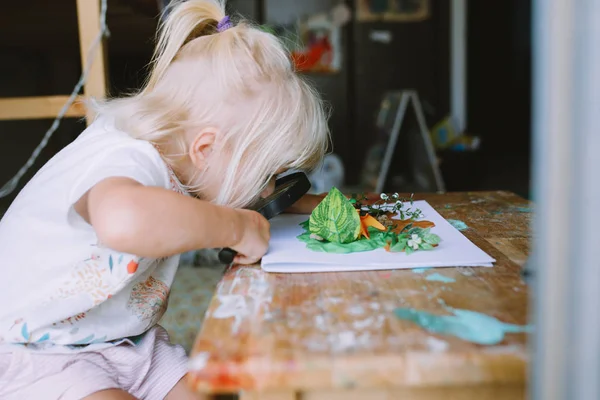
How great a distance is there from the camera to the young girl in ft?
2.37

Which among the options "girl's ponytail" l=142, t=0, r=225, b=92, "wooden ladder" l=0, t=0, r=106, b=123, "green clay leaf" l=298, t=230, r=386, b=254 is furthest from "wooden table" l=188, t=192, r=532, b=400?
"wooden ladder" l=0, t=0, r=106, b=123

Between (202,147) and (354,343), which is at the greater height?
(202,147)

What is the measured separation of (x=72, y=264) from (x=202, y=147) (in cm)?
25

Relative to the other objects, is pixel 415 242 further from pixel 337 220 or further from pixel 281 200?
pixel 281 200

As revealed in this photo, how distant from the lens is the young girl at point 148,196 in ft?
2.37

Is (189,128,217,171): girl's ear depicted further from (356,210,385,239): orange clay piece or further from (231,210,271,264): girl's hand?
(356,210,385,239): orange clay piece

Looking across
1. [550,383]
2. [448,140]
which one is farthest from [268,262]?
[448,140]

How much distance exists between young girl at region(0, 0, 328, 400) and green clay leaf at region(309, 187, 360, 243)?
0.09 m

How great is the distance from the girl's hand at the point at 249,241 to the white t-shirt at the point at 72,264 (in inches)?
4.9

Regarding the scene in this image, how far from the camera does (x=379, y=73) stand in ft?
14.3

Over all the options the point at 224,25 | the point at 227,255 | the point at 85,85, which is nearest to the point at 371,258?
the point at 227,255

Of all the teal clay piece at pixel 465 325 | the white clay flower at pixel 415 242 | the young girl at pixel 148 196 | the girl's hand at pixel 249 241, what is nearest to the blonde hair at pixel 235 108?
the young girl at pixel 148 196

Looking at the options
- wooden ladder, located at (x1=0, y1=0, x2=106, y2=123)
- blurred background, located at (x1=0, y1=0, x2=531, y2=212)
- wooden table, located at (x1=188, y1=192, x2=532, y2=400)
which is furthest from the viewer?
blurred background, located at (x1=0, y1=0, x2=531, y2=212)

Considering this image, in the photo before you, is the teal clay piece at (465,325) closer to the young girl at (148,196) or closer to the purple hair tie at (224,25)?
the young girl at (148,196)
